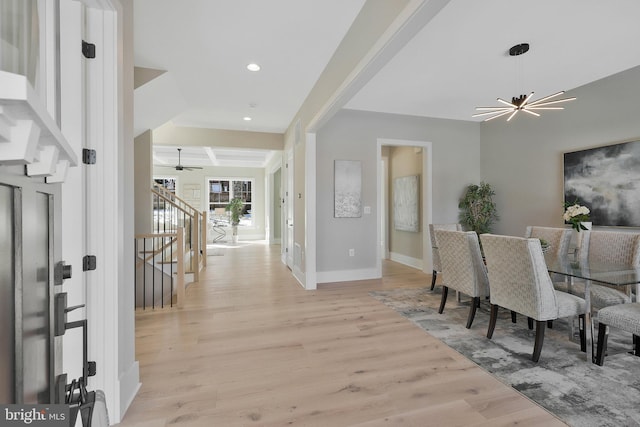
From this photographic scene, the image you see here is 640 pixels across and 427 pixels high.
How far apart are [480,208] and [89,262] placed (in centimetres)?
539

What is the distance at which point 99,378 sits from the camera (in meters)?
1.54

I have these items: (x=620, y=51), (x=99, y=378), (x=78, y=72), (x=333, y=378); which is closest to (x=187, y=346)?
(x=99, y=378)

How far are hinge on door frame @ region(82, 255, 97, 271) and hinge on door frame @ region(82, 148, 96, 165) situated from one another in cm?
48

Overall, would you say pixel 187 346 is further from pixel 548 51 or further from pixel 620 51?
pixel 620 51

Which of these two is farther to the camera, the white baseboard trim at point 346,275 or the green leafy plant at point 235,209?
the green leafy plant at point 235,209

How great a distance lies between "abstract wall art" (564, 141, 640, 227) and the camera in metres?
3.33

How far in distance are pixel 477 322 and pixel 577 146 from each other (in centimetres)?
291

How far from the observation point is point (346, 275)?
183 inches

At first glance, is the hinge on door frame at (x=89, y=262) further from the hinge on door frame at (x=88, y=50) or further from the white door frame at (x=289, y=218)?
the white door frame at (x=289, y=218)

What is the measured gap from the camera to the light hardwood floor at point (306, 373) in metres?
1.64

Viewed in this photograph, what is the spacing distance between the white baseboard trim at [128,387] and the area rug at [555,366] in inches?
92.6

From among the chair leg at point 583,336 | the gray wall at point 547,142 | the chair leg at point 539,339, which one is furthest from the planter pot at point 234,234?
the chair leg at point 583,336

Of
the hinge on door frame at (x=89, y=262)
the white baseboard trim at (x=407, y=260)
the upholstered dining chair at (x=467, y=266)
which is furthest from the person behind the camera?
the white baseboard trim at (x=407, y=260)

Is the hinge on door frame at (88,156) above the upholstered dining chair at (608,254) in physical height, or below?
above
